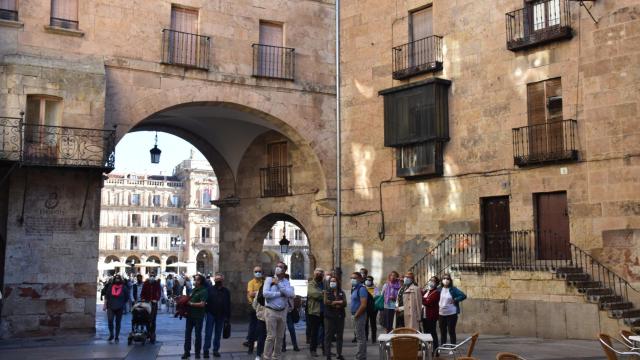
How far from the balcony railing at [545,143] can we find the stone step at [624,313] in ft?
11.2

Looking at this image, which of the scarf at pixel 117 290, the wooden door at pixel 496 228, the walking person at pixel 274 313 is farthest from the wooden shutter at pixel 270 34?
the walking person at pixel 274 313

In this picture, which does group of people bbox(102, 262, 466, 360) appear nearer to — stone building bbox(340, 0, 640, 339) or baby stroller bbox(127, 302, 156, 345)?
baby stroller bbox(127, 302, 156, 345)

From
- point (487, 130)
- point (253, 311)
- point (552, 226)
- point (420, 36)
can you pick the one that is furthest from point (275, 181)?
point (253, 311)

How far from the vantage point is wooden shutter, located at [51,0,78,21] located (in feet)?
56.6

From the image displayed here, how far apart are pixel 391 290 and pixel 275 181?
8623 mm

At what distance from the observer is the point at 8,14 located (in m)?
16.7

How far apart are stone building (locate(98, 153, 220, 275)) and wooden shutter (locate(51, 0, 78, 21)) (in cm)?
5744

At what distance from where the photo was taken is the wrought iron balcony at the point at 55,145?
51.4ft

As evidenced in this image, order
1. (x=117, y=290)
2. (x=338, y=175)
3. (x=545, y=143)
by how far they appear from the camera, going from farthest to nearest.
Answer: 1. (x=338, y=175)
2. (x=545, y=143)
3. (x=117, y=290)

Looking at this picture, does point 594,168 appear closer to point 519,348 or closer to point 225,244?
point 519,348

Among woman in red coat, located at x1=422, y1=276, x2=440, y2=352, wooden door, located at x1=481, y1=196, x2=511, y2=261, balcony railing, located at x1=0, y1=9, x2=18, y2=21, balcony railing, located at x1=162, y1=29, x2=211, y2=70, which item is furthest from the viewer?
balcony railing, located at x1=162, y1=29, x2=211, y2=70

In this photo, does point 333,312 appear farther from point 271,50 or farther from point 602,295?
point 271,50

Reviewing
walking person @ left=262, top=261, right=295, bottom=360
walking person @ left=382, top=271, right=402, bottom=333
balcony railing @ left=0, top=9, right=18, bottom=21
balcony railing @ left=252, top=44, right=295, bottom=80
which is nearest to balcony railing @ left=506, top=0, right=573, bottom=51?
balcony railing @ left=252, top=44, right=295, bottom=80

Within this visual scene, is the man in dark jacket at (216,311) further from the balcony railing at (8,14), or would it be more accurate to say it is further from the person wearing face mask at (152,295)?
the balcony railing at (8,14)
